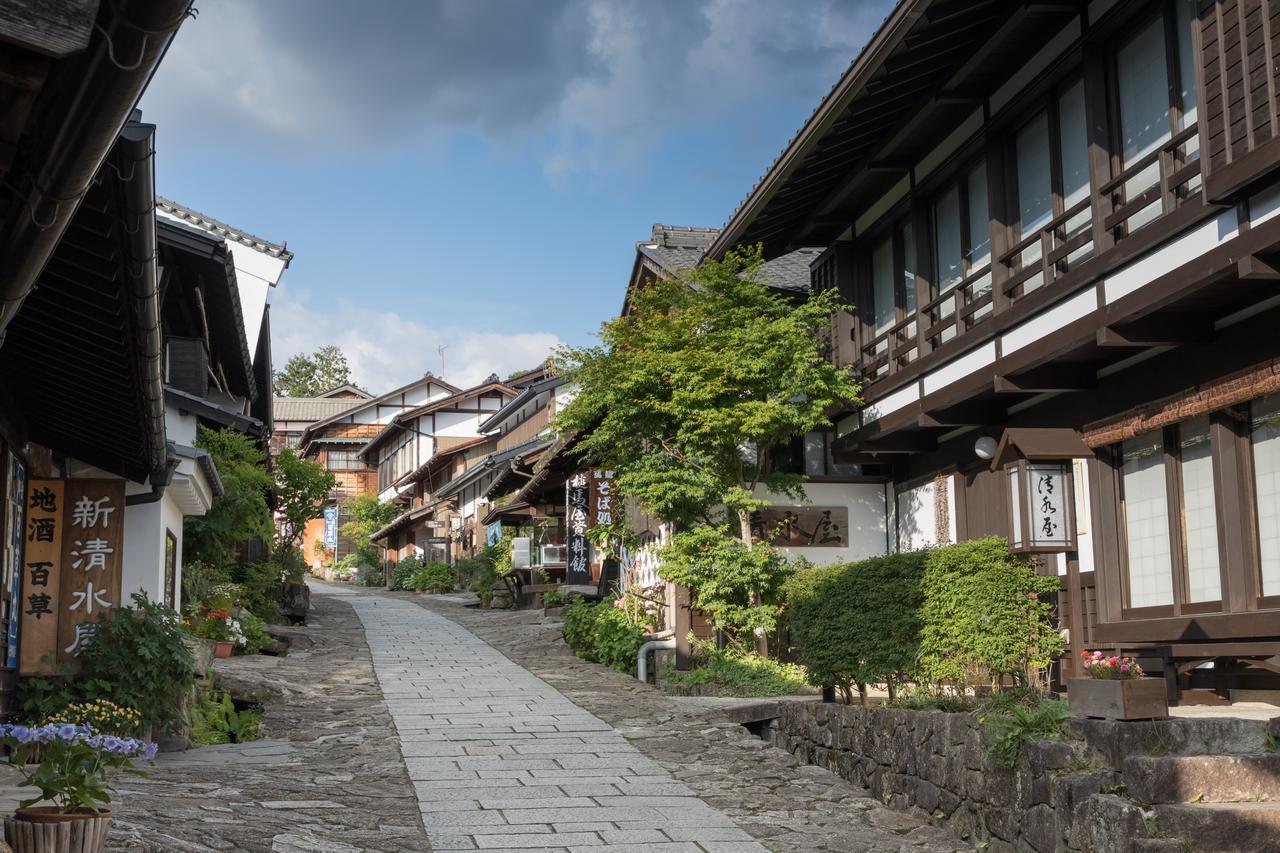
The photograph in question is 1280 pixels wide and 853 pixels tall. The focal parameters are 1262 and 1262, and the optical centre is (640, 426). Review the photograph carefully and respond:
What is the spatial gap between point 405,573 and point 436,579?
11.6ft

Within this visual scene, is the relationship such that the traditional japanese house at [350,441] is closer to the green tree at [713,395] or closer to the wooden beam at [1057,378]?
the green tree at [713,395]

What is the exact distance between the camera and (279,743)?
13.3 meters

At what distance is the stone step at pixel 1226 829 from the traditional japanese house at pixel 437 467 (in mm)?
41056

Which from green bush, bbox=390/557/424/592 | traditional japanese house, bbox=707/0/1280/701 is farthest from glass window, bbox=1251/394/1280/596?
green bush, bbox=390/557/424/592

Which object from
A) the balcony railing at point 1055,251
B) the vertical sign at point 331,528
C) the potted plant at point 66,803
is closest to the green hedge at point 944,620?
the balcony railing at point 1055,251

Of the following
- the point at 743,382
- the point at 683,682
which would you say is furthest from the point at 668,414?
the point at 683,682

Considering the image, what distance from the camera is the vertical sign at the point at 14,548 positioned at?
11578mm

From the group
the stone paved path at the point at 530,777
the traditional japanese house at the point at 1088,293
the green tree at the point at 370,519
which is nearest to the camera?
the stone paved path at the point at 530,777

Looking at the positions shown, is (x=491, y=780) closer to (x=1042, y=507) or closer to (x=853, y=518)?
(x=1042, y=507)

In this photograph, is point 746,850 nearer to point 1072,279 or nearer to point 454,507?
point 1072,279

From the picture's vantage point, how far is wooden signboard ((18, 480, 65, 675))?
12.3 meters

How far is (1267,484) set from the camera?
10641 mm

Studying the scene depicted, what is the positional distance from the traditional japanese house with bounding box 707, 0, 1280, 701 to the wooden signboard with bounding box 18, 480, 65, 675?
30.3ft

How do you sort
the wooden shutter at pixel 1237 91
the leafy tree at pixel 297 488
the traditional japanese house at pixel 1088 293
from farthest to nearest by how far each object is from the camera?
the leafy tree at pixel 297 488 → the traditional japanese house at pixel 1088 293 → the wooden shutter at pixel 1237 91
